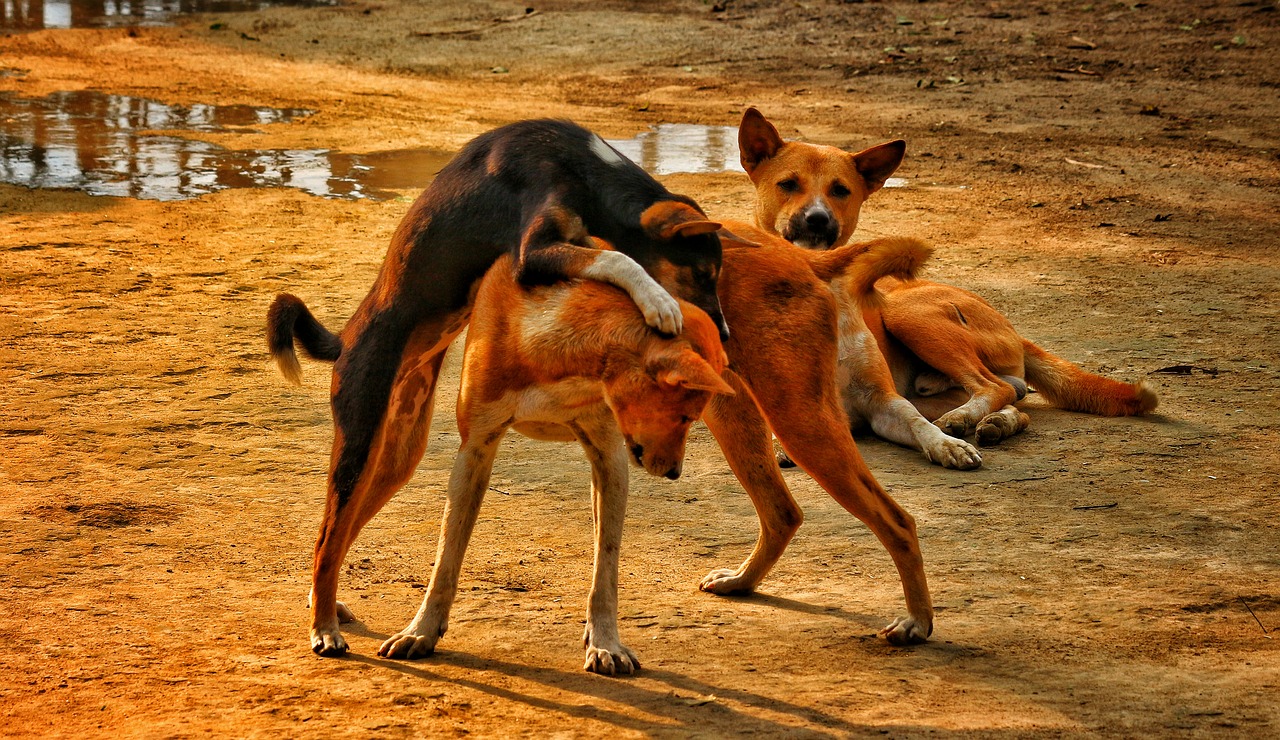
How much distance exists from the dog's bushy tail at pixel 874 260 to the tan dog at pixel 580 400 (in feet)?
3.73

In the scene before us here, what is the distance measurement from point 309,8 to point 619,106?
10.1 metres

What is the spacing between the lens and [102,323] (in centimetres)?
777

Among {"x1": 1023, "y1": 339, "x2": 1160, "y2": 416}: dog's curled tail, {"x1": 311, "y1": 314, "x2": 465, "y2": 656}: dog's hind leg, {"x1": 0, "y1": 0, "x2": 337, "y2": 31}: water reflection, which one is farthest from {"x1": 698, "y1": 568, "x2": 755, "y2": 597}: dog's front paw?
{"x1": 0, "y1": 0, "x2": 337, "y2": 31}: water reflection

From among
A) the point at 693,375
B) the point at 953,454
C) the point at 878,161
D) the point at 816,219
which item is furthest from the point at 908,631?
the point at 878,161

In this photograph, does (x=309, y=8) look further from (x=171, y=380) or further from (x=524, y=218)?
(x=524, y=218)

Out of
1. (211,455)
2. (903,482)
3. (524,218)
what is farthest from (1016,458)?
(211,455)

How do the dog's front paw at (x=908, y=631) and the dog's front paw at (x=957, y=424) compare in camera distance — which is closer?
the dog's front paw at (x=908, y=631)

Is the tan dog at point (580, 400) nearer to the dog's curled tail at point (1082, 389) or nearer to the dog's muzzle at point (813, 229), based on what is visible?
the dog's muzzle at point (813, 229)

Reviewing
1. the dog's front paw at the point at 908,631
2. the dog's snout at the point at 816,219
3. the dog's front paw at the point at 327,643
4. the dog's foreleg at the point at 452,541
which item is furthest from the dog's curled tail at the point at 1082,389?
the dog's front paw at the point at 327,643

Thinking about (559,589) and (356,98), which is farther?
(356,98)

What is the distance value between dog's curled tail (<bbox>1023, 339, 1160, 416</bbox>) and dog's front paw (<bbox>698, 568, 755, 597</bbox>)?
2.79 metres

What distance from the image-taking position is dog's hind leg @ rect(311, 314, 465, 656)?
4.32 m

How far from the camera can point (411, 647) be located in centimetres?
422

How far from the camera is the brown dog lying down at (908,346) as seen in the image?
6.58 meters
